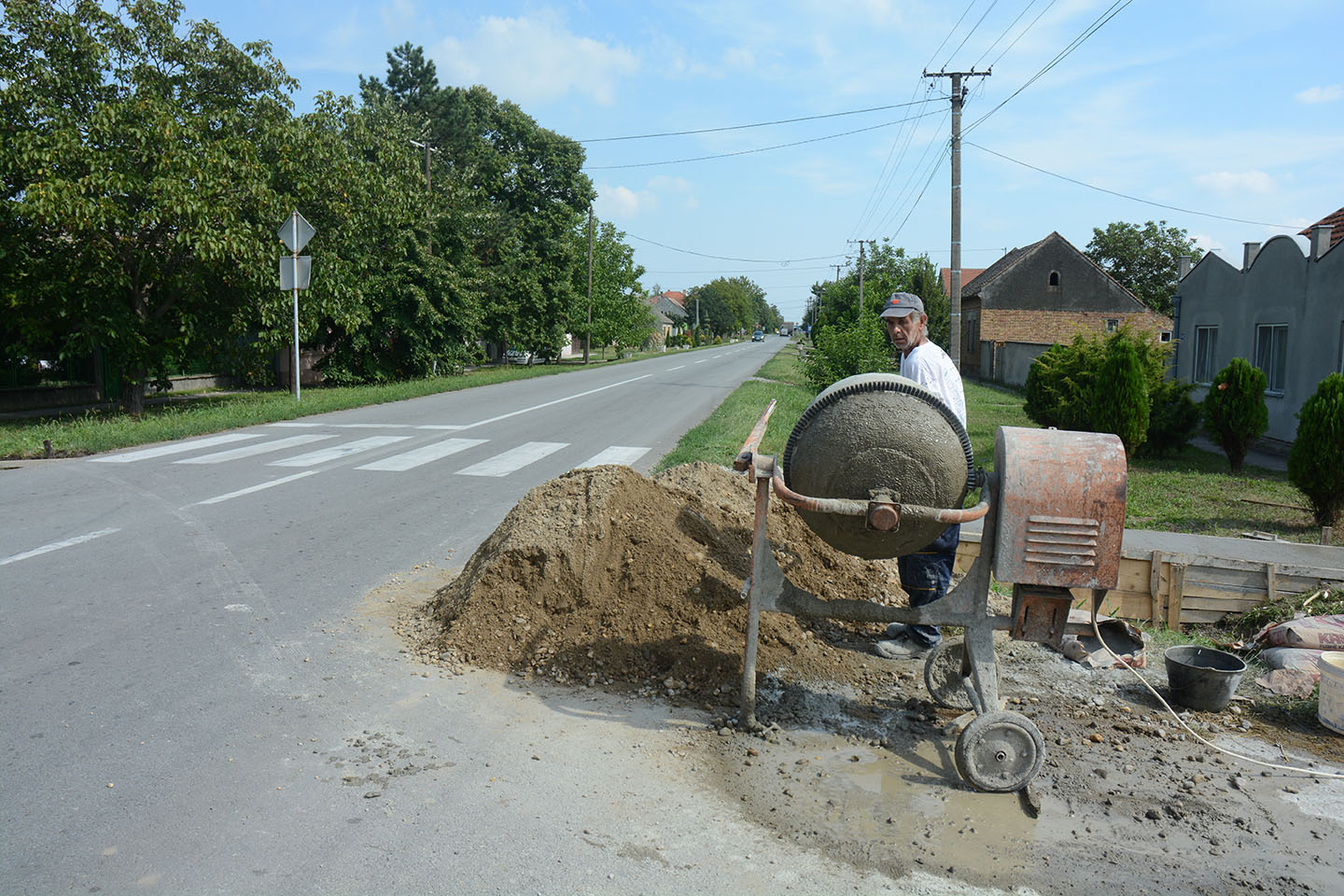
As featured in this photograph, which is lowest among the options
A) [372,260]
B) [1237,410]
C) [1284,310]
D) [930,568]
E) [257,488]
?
[257,488]

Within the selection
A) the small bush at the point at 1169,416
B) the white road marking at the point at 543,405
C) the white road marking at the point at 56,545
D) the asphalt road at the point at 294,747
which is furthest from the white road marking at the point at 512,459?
the small bush at the point at 1169,416

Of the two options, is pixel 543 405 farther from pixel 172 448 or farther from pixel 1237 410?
pixel 1237 410

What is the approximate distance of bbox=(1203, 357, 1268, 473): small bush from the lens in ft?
47.0

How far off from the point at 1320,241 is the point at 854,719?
16.6 m

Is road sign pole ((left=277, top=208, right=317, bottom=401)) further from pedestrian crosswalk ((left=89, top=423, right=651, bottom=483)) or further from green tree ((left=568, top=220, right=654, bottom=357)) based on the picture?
green tree ((left=568, top=220, right=654, bottom=357))

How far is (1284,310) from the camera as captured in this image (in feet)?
56.9

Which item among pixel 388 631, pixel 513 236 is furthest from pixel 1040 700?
pixel 513 236

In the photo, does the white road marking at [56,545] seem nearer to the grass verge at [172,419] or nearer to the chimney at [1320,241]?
the grass verge at [172,419]

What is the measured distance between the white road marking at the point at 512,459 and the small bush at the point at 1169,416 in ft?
34.0

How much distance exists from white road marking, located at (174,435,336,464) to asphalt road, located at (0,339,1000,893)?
3412mm

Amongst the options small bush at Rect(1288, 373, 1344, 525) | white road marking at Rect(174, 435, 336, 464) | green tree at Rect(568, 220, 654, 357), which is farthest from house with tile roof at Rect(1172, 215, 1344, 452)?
green tree at Rect(568, 220, 654, 357)

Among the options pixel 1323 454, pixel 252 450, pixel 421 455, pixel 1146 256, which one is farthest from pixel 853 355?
pixel 1146 256

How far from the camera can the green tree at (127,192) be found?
48.5ft

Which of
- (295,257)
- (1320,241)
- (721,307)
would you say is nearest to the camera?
(1320,241)
